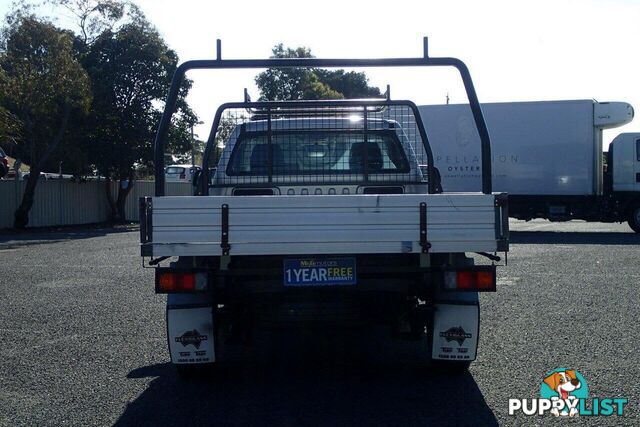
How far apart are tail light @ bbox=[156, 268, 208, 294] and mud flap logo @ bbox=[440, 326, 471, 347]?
1.71 meters

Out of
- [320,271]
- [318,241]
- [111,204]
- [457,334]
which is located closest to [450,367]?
[457,334]

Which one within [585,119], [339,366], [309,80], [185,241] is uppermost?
[309,80]

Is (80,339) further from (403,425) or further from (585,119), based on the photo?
(585,119)

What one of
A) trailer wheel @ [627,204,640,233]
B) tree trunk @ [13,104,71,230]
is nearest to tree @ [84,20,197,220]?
tree trunk @ [13,104,71,230]

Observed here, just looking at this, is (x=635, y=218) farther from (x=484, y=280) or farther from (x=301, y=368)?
(x=484, y=280)

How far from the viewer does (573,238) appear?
20.5 meters

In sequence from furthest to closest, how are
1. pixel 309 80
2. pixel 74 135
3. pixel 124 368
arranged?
pixel 309 80
pixel 74 135
pixel 124 368

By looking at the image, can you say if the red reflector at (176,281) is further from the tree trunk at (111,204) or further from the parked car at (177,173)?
the parked car at (177,173)

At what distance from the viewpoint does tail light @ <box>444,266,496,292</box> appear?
5328 mm

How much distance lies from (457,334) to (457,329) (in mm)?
35

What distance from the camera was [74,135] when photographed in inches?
1045

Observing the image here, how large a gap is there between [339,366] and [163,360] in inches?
57.4

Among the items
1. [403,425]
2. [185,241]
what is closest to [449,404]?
[403,425]

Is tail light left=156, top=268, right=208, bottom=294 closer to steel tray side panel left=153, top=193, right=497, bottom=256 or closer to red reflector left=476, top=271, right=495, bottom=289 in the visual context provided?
steel tray side panel left=153, top=193, right=497, bottom=256
